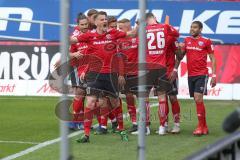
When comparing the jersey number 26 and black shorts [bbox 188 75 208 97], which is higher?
the jersey number 26

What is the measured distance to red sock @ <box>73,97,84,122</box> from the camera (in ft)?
40.5

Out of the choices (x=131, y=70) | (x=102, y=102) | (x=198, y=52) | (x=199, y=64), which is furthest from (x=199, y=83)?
(x=102, y=102)

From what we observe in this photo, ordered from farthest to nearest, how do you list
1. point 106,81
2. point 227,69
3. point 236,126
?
point 227,69, point 106,81, point 236,126

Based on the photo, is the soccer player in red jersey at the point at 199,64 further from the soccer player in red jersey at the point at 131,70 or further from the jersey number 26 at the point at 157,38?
the soccer player in red jersey at the point at 131,70

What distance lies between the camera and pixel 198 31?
11.9 metres

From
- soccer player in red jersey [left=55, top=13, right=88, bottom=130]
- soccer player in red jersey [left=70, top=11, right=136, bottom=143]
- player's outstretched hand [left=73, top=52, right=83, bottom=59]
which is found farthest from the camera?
soccer player in red jersey [left=55, top=13, right=88, bottom=130]

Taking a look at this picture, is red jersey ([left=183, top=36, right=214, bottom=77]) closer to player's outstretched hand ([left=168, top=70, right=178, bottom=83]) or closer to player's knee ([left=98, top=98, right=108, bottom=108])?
player's outstretched hand ([left=168, top=70, right=178, bottom=83])

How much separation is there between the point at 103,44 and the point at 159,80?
57.8 inches

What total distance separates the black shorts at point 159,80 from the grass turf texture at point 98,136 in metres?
0.83

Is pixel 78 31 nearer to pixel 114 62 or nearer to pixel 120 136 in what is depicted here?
pixel 114 62

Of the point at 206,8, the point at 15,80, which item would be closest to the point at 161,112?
the point at 15,80

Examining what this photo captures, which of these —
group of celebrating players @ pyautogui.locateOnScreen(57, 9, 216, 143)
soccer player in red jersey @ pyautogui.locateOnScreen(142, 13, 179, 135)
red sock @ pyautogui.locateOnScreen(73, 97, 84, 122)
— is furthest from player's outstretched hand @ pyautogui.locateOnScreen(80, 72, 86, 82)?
soccer player in red jersey @ pyautogui.locateOnScreen(142, 13, 179, 135)

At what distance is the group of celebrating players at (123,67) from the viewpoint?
11.1 m

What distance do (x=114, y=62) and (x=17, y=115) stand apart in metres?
3.82
